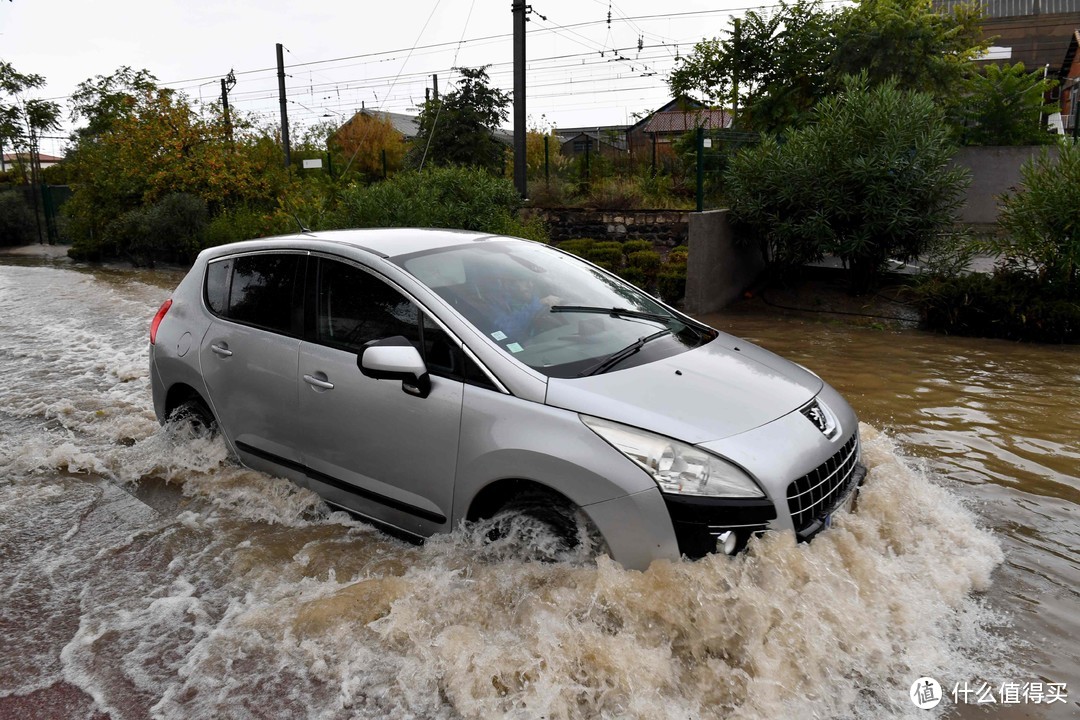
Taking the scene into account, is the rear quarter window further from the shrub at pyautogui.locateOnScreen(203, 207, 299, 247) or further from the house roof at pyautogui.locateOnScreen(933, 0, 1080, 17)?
the house roof at pyautogui.locateOnScreen(933, 0, 1080, 17)

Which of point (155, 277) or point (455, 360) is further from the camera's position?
point (155, 277)

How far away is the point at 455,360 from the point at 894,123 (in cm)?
824

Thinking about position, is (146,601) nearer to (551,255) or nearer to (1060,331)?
(551,255)

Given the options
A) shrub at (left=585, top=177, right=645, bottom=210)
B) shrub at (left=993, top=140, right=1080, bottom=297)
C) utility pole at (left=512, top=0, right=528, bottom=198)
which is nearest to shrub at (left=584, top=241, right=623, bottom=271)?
shrub at (left=585, top=177, right=645, bottom=210)

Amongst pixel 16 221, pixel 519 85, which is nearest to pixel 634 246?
pixel 519 85

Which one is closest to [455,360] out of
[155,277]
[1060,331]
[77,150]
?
[1060,331]

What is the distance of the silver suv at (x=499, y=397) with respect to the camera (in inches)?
121

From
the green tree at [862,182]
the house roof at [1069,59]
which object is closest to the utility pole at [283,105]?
the green tree at [862,182]

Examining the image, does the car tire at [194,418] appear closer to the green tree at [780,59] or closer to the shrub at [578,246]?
the shrub at [578,246]

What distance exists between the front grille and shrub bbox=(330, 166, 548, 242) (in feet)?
24.1

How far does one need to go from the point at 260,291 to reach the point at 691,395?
8.41ft

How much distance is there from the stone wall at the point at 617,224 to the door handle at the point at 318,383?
9276 millimetres

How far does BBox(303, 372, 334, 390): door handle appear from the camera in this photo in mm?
4026

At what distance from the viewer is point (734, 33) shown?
1648 cm
